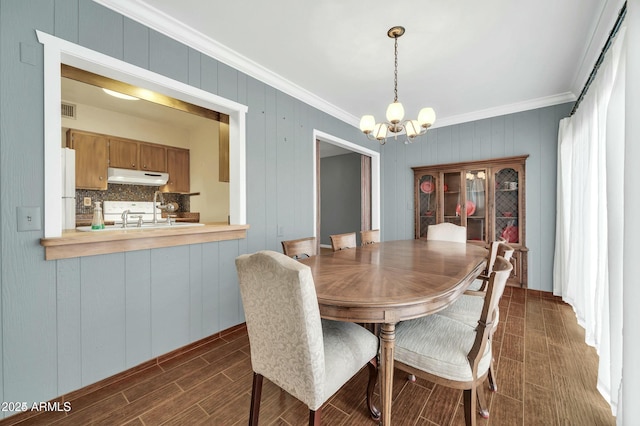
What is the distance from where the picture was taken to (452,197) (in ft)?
13.5

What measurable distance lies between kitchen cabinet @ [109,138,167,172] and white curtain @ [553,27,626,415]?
5398 mm

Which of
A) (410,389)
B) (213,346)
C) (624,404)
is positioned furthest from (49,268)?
(624,404)

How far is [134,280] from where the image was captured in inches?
73.9

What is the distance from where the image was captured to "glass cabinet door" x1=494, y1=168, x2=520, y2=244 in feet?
12.0

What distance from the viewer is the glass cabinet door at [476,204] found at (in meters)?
3.81

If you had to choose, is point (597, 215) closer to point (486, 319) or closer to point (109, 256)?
point (486, 319)

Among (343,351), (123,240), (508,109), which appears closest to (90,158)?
(123,240)

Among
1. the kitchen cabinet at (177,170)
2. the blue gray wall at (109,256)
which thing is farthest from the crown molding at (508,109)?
the kitchen cabinet at (177,170)

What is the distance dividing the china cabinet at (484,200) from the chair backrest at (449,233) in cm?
100

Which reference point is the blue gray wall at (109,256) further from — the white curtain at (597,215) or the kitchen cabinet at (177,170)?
the kitchen cabinet at (177,170)

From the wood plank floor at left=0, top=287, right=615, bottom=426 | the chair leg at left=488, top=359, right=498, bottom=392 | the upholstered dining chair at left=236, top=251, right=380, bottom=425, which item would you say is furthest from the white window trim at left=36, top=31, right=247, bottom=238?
the chair leg at left=488, top=359, right=498, bottom=392

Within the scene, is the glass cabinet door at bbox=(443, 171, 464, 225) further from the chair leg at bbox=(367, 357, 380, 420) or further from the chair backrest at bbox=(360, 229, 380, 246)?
the chair leg at bbox=(367, 357, 380, 420)

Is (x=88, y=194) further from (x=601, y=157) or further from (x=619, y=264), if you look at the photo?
(x=601, y=157)

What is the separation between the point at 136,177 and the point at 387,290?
14.4 ft
